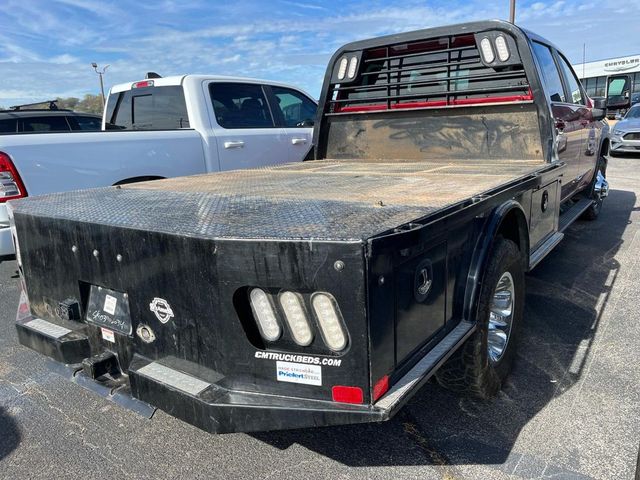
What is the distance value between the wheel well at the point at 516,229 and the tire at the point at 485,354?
97 mm

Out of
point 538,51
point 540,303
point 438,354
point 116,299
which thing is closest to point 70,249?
point 116,299

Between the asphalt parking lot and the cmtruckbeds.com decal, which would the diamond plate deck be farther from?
the asphalt parking lot

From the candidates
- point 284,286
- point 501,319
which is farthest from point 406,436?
point 284,286

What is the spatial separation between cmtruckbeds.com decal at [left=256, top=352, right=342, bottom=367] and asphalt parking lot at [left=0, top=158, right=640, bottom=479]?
79 cm

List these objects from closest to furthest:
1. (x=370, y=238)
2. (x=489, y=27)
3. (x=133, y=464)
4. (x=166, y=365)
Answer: (x=370, y=238)
(x=166, y=365)
(x=133, y=464)
(x=489, y=27)

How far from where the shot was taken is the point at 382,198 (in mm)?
2502

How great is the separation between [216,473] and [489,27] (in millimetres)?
3884

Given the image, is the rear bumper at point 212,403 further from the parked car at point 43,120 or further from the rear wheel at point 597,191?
the parked car at point 43,120

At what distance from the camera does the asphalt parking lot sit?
2.37 metres

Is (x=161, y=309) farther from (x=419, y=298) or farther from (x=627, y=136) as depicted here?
(x=627, y=136)

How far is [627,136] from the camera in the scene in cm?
1395

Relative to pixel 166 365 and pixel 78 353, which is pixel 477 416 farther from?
pixel 78 353

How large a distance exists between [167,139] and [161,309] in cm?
324

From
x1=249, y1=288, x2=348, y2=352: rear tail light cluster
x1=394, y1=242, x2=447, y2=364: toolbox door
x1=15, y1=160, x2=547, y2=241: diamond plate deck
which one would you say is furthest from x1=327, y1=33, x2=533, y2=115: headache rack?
x1=249, y1=288, x2=348, y2=352: rear tail light cluster
